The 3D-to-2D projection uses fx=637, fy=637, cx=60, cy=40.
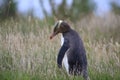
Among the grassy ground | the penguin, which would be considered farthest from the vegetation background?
the penguin

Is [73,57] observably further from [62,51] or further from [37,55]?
[37,55]

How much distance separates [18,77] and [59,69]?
91 centimetres

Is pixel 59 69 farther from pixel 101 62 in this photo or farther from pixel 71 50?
pixel 101 62

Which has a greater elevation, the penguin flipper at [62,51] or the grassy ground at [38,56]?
the penguin flipper at [62,51]

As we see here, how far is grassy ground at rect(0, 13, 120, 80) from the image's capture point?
1126 cm

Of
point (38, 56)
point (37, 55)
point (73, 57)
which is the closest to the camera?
point (73, 57)

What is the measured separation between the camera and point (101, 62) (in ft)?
41.7

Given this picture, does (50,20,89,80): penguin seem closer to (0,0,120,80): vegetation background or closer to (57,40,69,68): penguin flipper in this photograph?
(57,40,69,68): penguin flipper

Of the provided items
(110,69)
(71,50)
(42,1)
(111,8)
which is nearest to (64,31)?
(71,50)

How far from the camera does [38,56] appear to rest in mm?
12258

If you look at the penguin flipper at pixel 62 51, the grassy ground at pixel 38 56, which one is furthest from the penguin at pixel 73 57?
the grassy ground at pixel 38 56

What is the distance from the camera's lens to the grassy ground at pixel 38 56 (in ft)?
36.9

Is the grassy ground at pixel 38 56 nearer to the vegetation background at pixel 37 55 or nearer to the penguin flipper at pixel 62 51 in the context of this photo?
the vegetation background at pixel 37 55

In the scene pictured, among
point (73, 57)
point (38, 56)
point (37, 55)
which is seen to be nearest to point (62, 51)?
point (73, 57)
